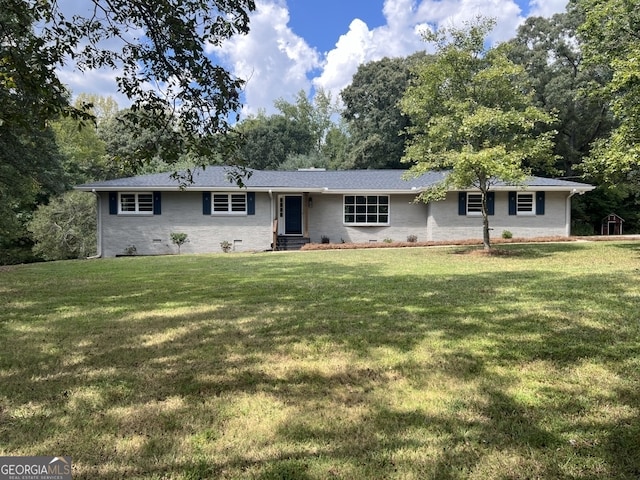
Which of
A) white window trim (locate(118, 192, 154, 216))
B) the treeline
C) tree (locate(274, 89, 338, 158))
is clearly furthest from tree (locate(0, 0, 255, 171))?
tree (locate(274, 89, 338, 158))

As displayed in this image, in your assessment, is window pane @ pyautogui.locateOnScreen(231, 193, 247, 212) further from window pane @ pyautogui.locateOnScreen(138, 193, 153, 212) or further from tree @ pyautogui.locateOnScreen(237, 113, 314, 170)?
tree @ pyautogui.locateOnScreen(237, 113, 314, 170)

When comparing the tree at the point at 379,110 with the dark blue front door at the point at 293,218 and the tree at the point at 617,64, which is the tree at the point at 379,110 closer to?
the dark blue front door at the point at 293,218

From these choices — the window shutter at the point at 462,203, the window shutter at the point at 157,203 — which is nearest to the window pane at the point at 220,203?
the window shutter at the point at 157,203

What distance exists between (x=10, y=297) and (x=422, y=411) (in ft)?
23.7

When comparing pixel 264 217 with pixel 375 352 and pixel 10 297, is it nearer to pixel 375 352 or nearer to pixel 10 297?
pixel 10 297

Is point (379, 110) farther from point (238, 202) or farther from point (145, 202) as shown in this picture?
point (145, 202)

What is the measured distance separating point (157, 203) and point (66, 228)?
9443 mm

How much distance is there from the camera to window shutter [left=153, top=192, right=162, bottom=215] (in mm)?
17859

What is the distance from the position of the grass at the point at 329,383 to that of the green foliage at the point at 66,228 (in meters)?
18.7

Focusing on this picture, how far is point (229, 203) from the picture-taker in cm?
1817

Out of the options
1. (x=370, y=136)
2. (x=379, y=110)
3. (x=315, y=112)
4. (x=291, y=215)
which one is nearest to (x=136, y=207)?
(x=291, y=215)

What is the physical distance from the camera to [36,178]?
62.3 feet

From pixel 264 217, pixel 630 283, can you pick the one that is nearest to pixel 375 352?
pixel 630 283

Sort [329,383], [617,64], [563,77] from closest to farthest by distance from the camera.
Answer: [329,383]
[617,64]
[563,77]
